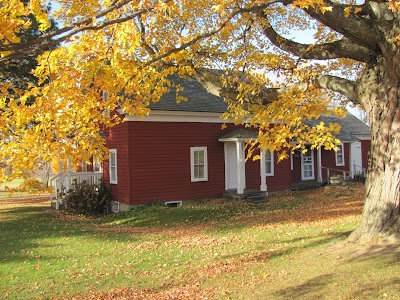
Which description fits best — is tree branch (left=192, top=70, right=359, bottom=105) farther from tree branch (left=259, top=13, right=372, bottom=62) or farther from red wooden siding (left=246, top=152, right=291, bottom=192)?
red wooden siding (left=246, top=152, right=291, bottom=192)

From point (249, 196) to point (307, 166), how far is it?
25.9 feet

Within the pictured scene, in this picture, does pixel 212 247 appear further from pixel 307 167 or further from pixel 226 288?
pixel 307 167

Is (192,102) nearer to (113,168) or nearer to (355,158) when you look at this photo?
(113,168)

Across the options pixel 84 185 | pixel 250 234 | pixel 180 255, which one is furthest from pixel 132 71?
pixel 84 185

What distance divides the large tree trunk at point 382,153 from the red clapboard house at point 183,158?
848 cm

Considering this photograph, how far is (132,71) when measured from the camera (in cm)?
874

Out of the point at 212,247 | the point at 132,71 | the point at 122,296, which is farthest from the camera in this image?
the point at 212,247

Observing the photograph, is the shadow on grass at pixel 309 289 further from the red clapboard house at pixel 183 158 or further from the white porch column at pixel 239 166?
the white porch column at pixel 239 166

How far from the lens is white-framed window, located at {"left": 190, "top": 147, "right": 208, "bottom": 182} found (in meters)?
18.8

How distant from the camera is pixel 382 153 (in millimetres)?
7844

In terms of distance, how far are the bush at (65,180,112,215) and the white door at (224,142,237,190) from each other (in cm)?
588

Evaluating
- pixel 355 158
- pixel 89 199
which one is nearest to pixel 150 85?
pixel 89 199

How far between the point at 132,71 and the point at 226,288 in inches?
196

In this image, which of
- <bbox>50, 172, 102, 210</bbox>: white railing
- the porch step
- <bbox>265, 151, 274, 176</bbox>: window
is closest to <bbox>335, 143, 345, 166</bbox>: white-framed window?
<bbox>265, 151, 274, 176</bbox>: window
